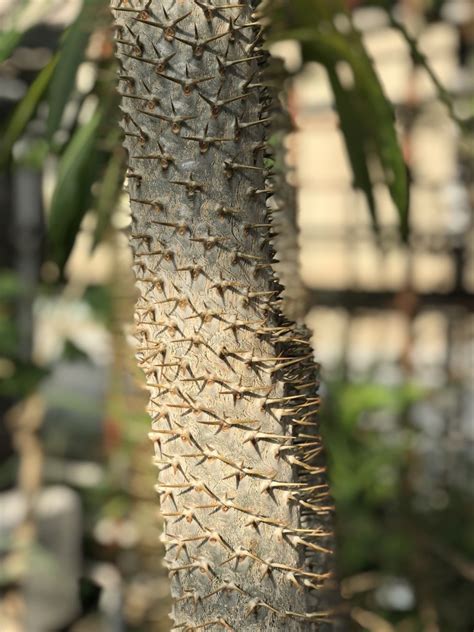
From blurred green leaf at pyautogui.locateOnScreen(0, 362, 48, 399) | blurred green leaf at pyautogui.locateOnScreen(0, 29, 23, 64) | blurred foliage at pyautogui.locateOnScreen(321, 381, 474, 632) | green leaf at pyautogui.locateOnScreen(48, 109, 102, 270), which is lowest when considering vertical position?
blurred foliage at pyautogui.locateOnScreen(321, 381, 474, 632)

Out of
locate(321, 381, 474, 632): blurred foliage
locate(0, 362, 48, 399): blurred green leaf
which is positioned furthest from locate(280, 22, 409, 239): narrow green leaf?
locate(321, 381, 474, 632): blurred foliage

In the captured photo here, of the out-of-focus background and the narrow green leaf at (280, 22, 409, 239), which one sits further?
the out-of-focus background

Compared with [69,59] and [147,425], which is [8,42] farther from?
[147,425]

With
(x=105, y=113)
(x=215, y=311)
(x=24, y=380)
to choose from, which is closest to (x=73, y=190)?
(x=105, y=113)

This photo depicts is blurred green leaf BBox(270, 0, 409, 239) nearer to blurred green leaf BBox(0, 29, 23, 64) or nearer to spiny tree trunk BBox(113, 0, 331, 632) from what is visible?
blurred green leaf BBox(0, 29, 23, 64)

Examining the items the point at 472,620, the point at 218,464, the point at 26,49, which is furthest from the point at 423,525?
the point at 218,464

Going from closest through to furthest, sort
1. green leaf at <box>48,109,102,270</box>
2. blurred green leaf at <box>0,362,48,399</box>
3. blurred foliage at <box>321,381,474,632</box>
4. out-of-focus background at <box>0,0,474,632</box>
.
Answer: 1. green leaf at <box>48,109,102,270</box>
2. blurred green leaf at <box>0,362,48,399</box>
3. out-of-focus background at <box>0,0,474,632</box>
4. blurred foliage at <box>321,381,474,632</box>
